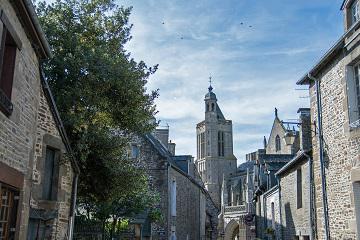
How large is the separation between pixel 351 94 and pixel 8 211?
7550 mm

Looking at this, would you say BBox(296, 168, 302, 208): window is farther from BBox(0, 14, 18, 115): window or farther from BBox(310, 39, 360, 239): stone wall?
BBox(0, 14, 18, 115): window

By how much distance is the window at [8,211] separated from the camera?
7193mm

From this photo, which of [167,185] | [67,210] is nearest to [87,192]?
[67,210]

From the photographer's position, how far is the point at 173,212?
2383cm

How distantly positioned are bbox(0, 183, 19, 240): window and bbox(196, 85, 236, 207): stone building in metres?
73.5

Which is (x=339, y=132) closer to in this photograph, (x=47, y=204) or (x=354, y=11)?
(x=354, y=11)

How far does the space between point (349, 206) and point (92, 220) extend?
10.1 metres

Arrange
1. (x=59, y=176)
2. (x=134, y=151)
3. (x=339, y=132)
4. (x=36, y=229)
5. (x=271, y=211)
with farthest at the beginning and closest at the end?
(x=134, y=151) → (x=271, y=211) → (x=59, y=176) → (x=339, y=132) → (x=36, y=229)

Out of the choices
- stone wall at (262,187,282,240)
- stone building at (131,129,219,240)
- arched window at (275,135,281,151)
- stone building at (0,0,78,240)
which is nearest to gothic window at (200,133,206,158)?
→ arched window at (275,135,281,151)

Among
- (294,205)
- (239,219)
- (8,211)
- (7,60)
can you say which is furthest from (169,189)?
(239,219)

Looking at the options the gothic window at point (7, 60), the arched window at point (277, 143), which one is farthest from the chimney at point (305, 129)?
the arched window at point (277, 143)

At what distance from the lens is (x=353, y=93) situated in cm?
1003

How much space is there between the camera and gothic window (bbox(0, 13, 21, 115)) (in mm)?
6711

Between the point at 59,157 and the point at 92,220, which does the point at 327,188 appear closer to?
the point at 59,157
